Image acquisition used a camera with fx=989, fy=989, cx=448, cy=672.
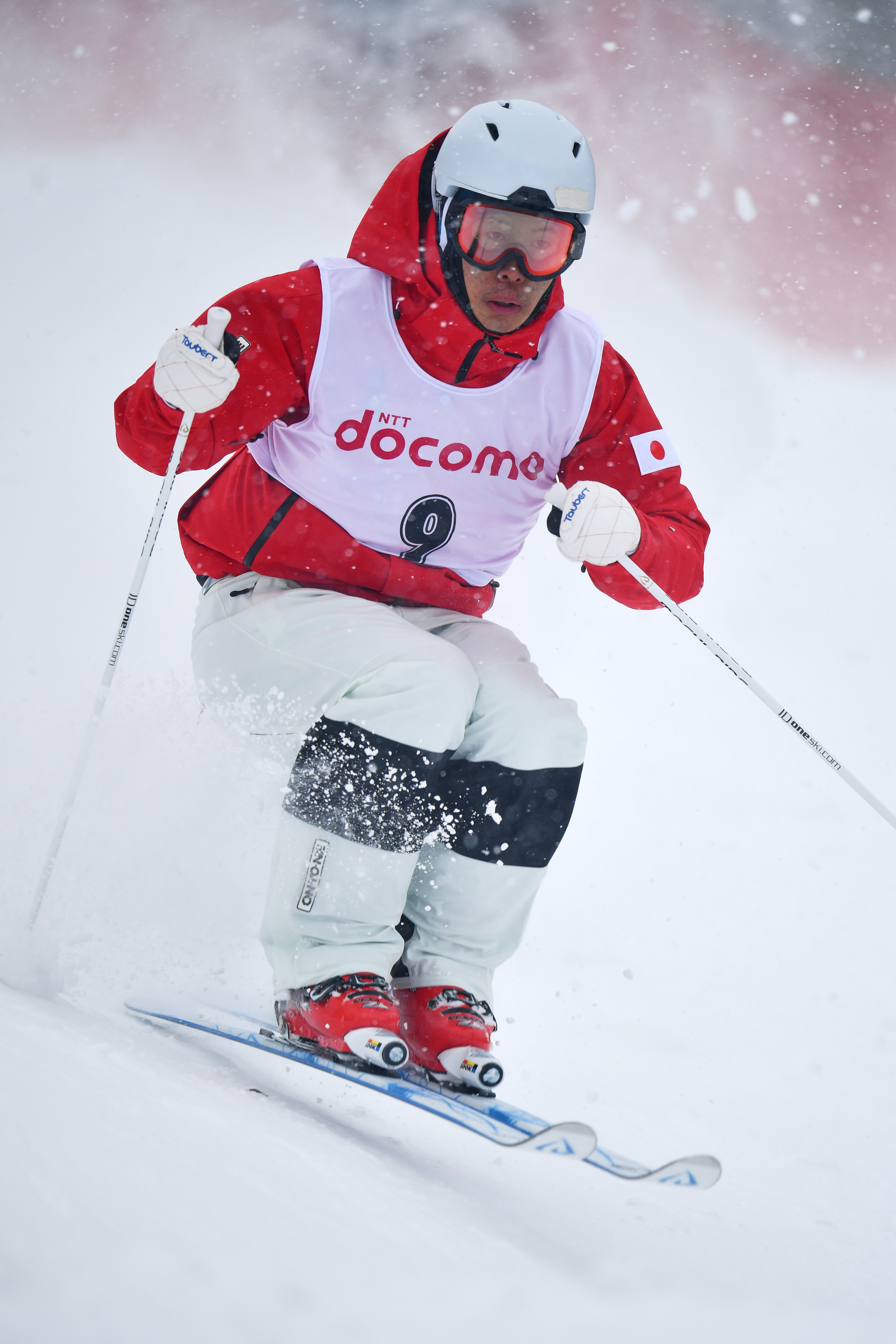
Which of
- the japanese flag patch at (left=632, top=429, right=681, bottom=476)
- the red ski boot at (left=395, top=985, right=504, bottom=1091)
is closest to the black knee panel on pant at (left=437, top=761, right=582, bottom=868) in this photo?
Result: the red ski boot at (left=395, top=985, right=504, bottom=1091)

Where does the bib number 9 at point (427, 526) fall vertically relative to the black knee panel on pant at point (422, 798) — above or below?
above

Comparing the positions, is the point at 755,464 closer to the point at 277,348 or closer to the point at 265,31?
the point at 265,31

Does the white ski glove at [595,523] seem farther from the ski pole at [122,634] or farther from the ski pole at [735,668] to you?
the ski pole at [122,634]

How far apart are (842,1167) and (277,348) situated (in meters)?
1.90

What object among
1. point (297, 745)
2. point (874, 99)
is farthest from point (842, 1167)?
point (874, 99)

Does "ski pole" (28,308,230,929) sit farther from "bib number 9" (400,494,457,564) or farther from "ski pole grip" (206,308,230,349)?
"bib number 9" (400,494,457,564)

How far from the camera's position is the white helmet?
179 cm

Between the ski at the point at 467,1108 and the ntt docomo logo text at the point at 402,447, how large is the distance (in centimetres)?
109

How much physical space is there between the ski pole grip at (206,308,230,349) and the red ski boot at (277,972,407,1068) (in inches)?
43.9

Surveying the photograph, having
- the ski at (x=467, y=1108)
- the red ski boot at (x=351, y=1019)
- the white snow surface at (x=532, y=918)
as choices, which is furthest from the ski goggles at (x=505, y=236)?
the ski at (x=467, y=1108)

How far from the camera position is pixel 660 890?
3.29m

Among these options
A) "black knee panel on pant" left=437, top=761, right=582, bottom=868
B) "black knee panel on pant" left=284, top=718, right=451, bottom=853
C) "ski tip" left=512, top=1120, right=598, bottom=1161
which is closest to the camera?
"ski tip" left=512, top=1120, right=598, bottom=1161

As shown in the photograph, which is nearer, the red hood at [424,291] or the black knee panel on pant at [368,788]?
the black knee panel on pant at [368,788]

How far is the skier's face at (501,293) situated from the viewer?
183 centimetres
